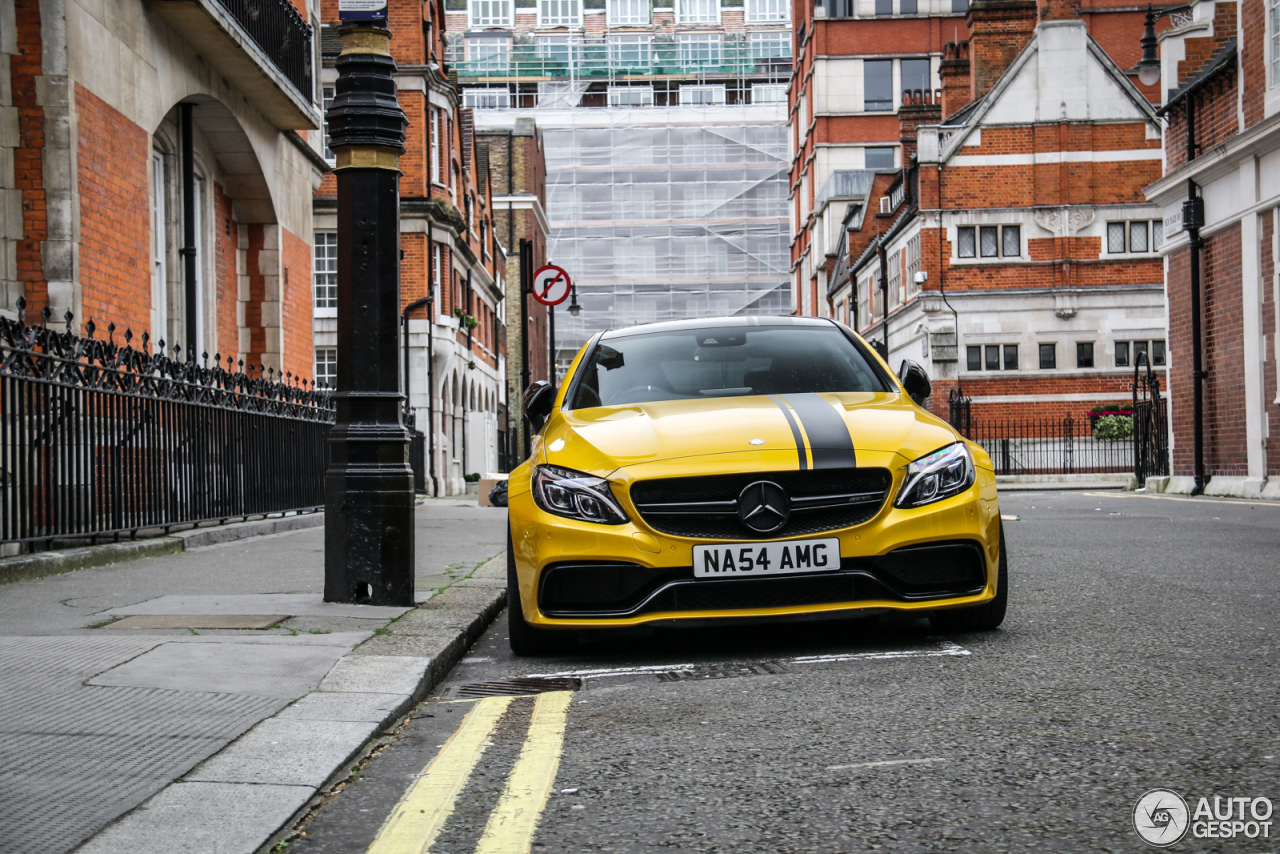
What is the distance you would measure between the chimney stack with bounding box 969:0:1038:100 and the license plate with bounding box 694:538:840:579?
40.9m

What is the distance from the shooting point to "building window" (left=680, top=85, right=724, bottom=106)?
9206cm

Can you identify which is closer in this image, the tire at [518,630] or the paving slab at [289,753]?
the paving slab at [289,753]

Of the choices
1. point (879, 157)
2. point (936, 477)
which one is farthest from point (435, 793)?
point (879, 157)

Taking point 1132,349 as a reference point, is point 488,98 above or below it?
above

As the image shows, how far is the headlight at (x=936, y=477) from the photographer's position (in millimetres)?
5582

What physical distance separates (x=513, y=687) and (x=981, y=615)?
2144 millimetres

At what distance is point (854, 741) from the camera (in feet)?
12.9

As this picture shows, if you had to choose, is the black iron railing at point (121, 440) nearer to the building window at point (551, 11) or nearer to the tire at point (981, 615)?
the tire at point (981, 615)

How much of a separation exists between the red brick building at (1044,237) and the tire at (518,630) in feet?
117

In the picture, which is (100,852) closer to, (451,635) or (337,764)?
(337,764)

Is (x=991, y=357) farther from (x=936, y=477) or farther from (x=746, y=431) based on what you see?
(x=746, y=431)

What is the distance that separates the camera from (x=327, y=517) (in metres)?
7.30

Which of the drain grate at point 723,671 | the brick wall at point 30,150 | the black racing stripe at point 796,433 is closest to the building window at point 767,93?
the brick wall at point 30,150

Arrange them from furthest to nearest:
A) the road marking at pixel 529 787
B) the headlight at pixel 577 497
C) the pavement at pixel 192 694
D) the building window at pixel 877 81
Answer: the building window at pixel 877 81 < the headlight at pixel 577 497 < the pavement at pixel 192 694 < the road marking at pixel 529 787
